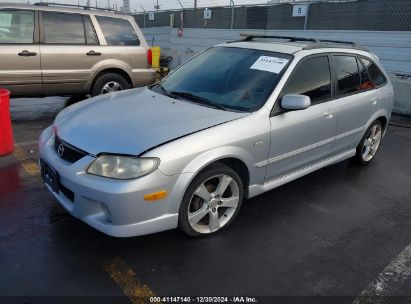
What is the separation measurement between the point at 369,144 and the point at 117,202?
380 cm

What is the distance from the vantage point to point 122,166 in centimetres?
282

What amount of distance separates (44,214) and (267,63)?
257 cm

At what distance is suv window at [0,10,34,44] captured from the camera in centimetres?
629

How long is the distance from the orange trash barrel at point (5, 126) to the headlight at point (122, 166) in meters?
2.68

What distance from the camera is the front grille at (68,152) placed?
3010 millimetres

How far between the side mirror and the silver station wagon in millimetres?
10

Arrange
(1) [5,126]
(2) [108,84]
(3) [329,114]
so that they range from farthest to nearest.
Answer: (2) [108,84] → (1) [5,126] → (3) [329,114]

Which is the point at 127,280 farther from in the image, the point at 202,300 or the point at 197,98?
the point at 197,98

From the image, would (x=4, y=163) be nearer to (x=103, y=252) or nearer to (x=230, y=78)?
(x=103, y=252)

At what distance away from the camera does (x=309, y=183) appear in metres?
4.64

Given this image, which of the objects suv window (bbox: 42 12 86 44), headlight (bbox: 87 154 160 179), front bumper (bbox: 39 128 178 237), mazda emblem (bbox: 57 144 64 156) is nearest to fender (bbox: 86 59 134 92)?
suv window (bbox: 42 12 86 44)

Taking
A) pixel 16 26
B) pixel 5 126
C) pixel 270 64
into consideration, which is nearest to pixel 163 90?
Answer: pixel 270 64

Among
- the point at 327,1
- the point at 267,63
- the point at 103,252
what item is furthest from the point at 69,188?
the point at 327,1

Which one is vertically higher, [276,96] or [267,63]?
[267,63]
